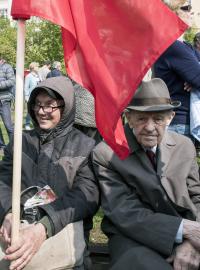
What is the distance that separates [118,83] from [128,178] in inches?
27.5

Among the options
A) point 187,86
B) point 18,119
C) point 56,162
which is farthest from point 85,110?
point 18,119

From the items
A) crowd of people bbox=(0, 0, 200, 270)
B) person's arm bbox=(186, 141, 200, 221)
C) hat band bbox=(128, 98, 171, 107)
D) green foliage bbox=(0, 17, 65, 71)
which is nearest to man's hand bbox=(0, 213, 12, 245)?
crowd of people bbox=(0, 0, 200, 270)

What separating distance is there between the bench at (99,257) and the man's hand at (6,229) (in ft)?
3.72

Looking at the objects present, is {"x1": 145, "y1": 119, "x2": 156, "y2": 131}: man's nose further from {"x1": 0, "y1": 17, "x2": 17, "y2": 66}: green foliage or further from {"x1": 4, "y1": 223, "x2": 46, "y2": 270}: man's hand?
{"x1": 0, "y1": 17, "x2": 17, "y2": 66}: green foliage

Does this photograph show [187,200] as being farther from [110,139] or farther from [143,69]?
[143,69]

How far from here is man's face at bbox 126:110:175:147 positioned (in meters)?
3.41

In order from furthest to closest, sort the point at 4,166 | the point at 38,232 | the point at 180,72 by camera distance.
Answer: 1. the point at 180,72
2. the point at 4,166
3. the point at 38,232

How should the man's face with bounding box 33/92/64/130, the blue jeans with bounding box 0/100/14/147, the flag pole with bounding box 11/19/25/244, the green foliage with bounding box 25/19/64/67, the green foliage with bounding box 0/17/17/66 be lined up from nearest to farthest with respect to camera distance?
the flag pole with bounding box 11/19/25/244, the man's face with bounding box 33/92/64/130, the blue jeans with bounding box 0/100/14/147, the green foliage with bounding box 25/19/64/67, the green foliage with bounding box 0/17/17/66

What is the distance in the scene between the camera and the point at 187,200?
3.43m

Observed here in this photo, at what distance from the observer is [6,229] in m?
3.29

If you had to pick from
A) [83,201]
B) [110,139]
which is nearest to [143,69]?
[110,139]

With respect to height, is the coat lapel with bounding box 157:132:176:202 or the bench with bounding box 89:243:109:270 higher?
→ the coat lapel with bounding box 157:132:176:202

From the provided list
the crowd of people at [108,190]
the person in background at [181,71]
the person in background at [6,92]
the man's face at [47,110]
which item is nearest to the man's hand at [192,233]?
the crowd of people at [108,190]

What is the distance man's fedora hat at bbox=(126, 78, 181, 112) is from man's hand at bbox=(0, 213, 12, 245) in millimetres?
1041
